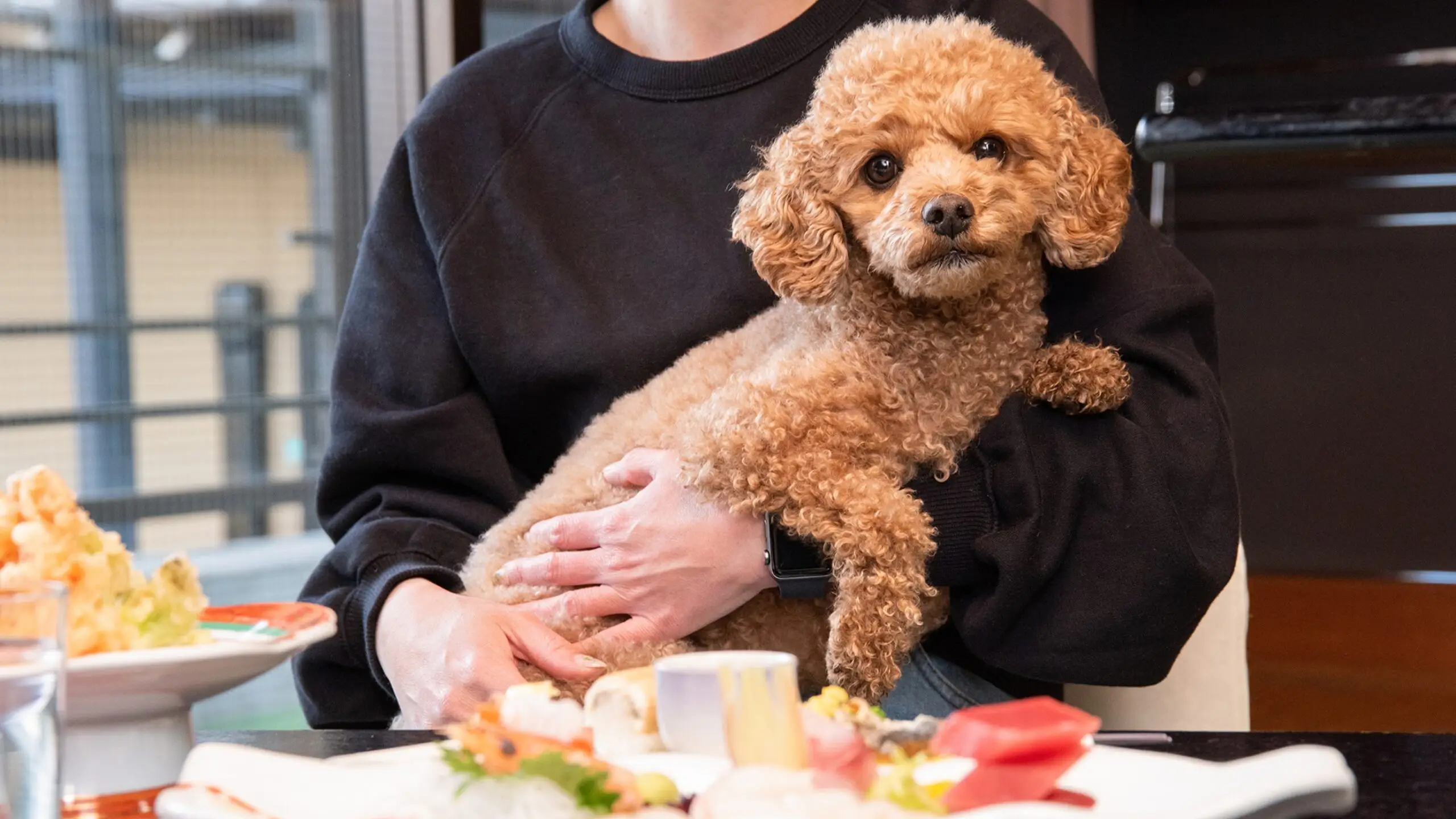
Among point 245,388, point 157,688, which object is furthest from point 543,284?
point 245,388

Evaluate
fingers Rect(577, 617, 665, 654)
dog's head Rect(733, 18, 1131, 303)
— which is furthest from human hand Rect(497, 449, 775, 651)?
dog's head Rect(733, 18, 1131, 303)

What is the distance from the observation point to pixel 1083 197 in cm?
120

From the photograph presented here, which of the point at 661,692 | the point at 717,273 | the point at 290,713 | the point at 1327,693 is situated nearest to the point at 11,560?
the point at 661,692

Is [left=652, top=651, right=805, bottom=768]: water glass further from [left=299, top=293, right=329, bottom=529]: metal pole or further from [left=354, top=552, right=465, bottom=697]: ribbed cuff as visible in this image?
[left=299, top=293, right=329, bottom=529]: metal pole

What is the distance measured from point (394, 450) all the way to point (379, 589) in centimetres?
17

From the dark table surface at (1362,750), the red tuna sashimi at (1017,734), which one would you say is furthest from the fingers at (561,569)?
the red tuna sashimi at (1017,734)

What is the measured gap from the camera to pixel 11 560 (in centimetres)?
66

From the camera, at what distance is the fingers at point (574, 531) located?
1259 millimetres

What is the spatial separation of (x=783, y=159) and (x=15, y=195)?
1.28m

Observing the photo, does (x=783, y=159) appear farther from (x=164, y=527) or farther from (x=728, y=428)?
(x=164, y=527)

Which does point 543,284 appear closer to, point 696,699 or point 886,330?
point 886,330

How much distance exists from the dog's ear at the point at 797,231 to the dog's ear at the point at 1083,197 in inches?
7.2

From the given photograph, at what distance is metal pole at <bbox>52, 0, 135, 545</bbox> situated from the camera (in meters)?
2.04

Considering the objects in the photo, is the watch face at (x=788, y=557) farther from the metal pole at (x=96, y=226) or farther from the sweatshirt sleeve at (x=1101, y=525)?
the metal pole at (x=96, y=226)
